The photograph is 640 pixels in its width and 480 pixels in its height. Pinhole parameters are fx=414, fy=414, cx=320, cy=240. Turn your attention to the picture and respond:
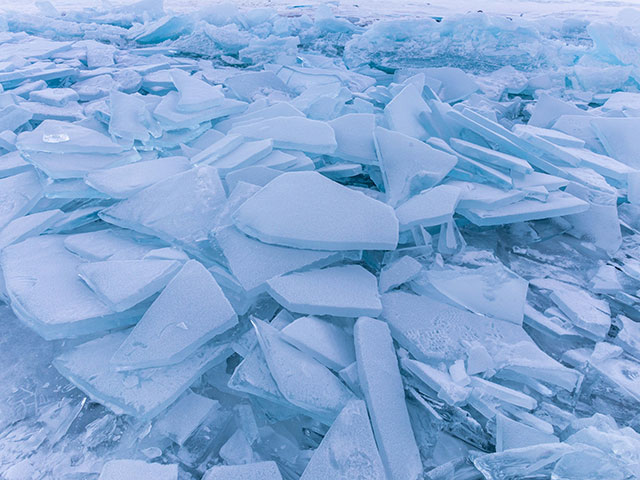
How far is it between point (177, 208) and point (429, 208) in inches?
42.7

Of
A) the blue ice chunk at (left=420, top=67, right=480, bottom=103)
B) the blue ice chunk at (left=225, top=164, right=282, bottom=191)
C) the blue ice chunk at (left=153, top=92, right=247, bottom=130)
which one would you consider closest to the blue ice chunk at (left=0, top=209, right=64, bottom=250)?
the blue ice chunk at (left=225, top=164, right=282, bottom=191)

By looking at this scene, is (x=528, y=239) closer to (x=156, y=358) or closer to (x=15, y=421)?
(x=156, y=358)

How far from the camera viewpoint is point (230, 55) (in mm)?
5438

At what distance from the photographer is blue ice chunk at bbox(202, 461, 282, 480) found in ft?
3.51

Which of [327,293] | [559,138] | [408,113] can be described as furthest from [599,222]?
[327,293]

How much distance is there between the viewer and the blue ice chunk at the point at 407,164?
77.7 inches

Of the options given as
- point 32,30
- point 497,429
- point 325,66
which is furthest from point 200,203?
point 32,30

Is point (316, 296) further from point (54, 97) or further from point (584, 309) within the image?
point (54, 97)

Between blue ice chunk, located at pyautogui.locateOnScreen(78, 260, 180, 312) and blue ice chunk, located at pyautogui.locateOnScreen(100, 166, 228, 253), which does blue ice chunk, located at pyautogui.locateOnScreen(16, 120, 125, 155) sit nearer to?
blue ice chunk, located at pyautogui.locateOnScreen(100, 166, 228, 253)

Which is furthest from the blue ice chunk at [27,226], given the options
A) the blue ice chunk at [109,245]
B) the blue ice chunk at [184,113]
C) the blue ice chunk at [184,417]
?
the blue ice chunk at [184,417]

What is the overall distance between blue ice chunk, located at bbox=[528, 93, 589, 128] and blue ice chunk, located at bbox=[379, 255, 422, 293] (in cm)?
221

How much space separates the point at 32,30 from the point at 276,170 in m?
6.66

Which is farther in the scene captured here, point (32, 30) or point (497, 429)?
point (32, 30)

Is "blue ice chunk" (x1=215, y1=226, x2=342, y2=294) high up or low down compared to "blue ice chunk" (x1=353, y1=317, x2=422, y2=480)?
up
